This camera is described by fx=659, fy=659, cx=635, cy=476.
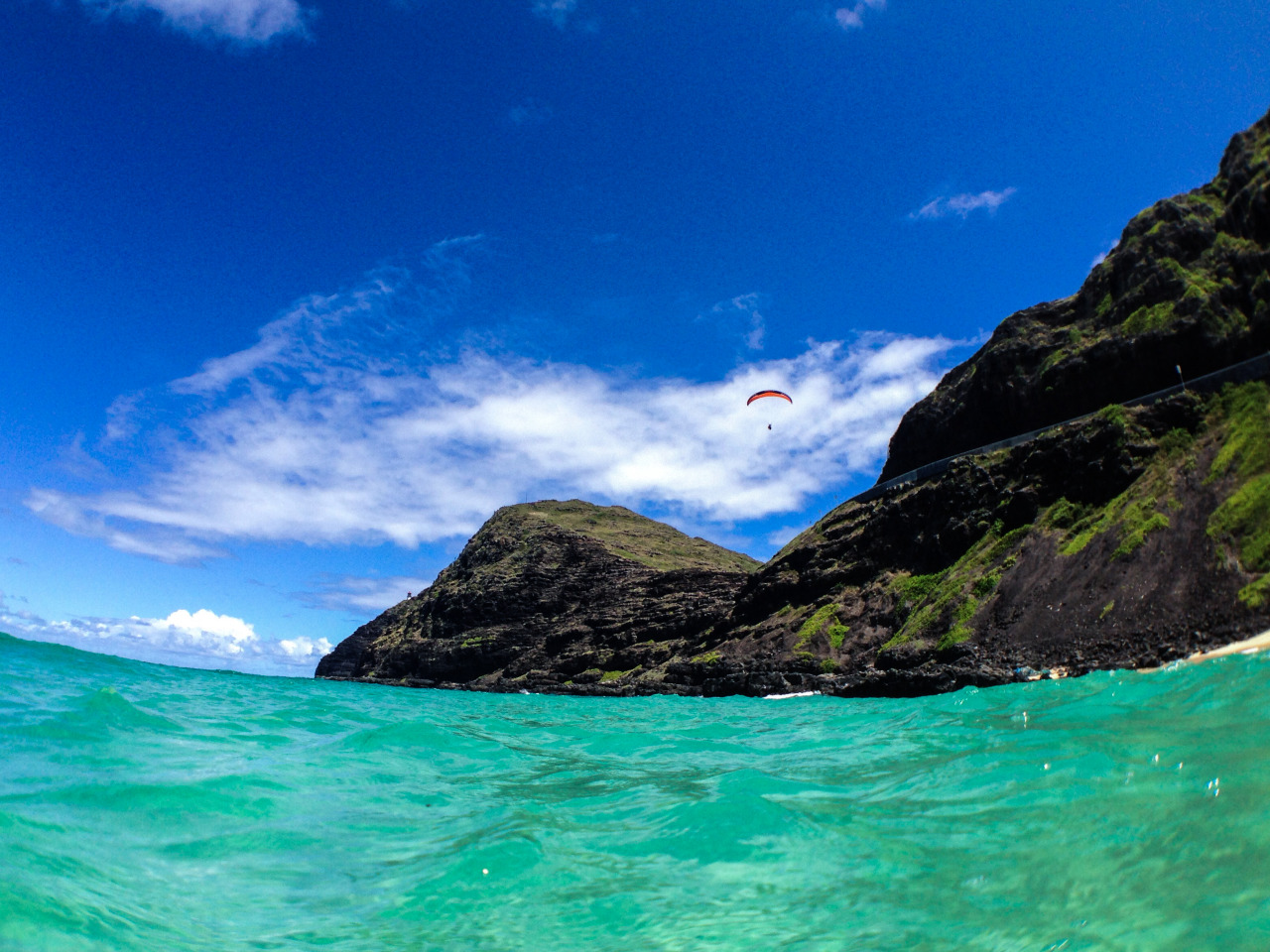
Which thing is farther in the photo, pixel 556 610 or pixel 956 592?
pixel 556 610

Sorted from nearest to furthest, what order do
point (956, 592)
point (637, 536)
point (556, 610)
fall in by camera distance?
1. point (956, 592)
2. point (556, 610)
3. point (637, 536)

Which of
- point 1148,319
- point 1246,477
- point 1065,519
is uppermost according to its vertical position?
point 1148,319

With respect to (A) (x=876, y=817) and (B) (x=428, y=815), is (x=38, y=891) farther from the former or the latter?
(A) (x=876, y=817)

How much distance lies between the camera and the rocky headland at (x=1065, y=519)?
104ft

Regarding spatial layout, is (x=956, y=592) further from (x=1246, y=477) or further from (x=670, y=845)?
(x=670, y=845)

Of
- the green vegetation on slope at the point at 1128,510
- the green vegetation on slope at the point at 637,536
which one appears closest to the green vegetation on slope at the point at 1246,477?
the green vegetation on slope at the point at 1128,510

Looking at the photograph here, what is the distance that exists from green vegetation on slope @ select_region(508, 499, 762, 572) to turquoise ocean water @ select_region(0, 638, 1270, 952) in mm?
106621

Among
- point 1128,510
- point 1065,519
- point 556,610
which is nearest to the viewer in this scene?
point 1128,510

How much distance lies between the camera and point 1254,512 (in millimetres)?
29391

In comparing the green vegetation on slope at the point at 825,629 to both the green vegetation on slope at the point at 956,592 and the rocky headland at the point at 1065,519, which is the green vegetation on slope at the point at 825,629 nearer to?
the rocky headland at the point at 1065,519

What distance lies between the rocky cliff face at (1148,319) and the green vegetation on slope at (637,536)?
71.4 meters

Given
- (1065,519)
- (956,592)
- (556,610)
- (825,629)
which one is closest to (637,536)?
(556,610)

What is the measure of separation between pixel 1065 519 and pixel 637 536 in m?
109

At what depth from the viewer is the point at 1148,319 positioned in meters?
47.8
